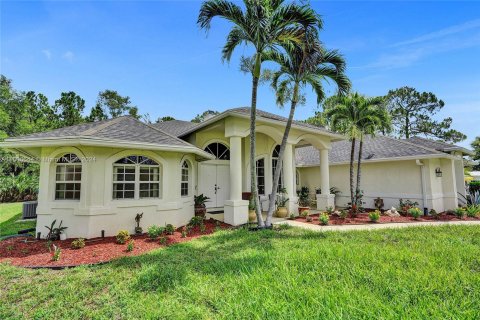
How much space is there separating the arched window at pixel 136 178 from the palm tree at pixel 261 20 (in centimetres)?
554

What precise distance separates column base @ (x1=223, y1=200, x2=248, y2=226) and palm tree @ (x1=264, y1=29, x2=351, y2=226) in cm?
133

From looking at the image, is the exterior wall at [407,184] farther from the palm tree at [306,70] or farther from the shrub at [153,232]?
the shrub at [153,232]

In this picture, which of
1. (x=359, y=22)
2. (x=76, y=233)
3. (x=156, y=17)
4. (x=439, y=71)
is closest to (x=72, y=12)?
(x=156, y=17)

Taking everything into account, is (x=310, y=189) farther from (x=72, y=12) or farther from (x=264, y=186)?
(x=72, y=12)

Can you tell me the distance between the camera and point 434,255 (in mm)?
5852

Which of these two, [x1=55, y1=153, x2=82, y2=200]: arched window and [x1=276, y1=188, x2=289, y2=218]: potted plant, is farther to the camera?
[x1=276, y1=188, x2=289, y2=218]: potted plant

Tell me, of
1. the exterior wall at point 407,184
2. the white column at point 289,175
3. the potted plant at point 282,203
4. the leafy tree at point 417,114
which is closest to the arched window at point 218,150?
the white column at point 289,175

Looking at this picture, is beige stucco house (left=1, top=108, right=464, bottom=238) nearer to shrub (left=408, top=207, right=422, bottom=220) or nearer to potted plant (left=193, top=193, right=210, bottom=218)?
potted plant (left=193, top=193, right=210, bottom=218)

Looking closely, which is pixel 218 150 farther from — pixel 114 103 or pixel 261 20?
pixel 114 103

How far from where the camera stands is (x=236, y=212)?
33.9 ft

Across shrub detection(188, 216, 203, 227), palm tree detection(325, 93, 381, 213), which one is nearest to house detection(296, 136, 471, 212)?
palm tree detection(325, 93, 381, 213)

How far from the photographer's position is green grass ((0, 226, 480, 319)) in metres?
3.63

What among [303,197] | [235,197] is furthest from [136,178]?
[303,197]

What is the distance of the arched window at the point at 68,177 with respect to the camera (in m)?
8.52
